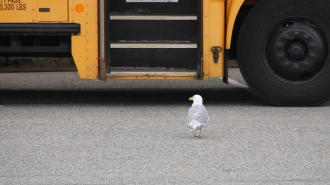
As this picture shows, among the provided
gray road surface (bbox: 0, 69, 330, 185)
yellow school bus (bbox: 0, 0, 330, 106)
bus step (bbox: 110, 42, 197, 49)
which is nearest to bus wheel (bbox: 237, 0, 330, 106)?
yellow school bus (bbox: 0, 0, 330, 106)

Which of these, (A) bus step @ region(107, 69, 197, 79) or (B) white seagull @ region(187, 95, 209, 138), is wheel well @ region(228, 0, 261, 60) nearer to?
(A) bus step @ region(107, 69, 197, 79)

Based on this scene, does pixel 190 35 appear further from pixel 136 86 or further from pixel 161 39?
pixel 136 86

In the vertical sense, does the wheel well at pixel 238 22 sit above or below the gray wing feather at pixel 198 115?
above

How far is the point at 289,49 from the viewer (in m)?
9.10

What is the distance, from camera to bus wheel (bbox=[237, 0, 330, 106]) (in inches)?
357

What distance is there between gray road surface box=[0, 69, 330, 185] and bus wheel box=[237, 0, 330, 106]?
19cm

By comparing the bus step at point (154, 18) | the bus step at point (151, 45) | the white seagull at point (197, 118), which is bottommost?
the white seagull at point (197, 118)

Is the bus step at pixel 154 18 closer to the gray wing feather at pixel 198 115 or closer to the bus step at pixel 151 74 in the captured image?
the bus step at pixel 151 74

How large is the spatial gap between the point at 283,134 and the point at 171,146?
105 cm

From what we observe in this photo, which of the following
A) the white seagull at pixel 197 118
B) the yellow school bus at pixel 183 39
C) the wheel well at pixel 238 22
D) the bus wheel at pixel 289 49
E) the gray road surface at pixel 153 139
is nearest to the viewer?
the gray road surface at pixel 153 139

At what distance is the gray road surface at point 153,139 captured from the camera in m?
5.98

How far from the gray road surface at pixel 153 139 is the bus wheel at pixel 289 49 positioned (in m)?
0.19

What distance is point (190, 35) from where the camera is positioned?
356 inches

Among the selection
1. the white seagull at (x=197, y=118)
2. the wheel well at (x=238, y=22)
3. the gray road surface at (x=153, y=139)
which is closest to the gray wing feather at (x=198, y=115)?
the white seagull at (x=197, y=118)
